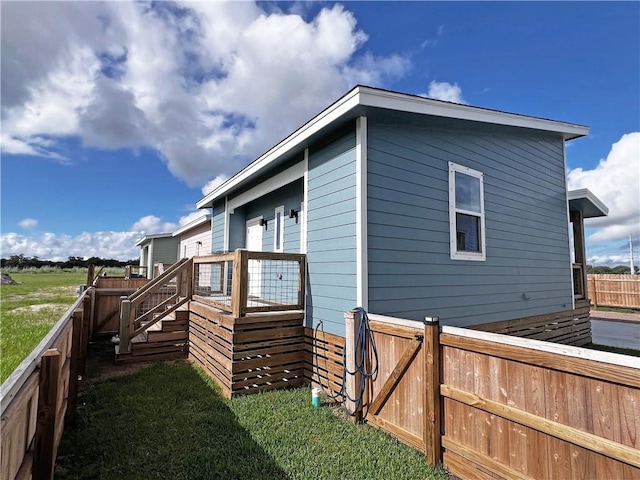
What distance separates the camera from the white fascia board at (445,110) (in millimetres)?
4004

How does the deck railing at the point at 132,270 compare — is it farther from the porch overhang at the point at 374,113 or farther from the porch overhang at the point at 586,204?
the porch overhang at the point at 586,204

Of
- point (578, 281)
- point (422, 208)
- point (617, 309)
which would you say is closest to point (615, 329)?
point (578, 281)

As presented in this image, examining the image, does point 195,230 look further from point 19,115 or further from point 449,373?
point 449,373

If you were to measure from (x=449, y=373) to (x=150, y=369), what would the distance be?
4.71 metres

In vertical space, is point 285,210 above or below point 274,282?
above

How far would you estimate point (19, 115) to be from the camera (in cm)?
420

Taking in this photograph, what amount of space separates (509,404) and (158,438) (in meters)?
3.10

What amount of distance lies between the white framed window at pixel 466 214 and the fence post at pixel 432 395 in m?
2.56

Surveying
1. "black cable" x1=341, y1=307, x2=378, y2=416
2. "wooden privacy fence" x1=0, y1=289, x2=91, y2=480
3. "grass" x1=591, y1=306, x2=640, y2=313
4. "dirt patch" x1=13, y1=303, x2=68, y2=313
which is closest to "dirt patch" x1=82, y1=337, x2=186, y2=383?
"wooden privacy fence" x1=0, y1=289, x2=91, y2=480

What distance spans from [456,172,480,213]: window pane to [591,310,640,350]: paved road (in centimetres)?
554

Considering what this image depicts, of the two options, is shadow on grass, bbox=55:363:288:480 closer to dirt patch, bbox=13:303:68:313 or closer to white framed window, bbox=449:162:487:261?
white framed window, bbox=449:162:487:261

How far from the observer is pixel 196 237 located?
1435 centimetres

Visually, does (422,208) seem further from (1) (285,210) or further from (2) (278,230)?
(2) (278,230)

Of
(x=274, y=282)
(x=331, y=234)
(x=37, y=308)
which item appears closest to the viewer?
(x=331, y=234)
